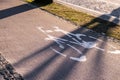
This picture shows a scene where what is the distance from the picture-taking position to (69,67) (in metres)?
6.59

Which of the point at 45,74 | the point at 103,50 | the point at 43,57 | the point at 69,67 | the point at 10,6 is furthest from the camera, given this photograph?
the point at 10,6

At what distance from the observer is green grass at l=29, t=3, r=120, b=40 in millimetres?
9568

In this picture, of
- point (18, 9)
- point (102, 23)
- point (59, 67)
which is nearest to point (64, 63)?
point (59, 67)

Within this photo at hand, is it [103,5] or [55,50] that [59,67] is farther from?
[103,5]

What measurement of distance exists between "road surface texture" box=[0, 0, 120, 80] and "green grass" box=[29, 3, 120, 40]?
429 millimetres

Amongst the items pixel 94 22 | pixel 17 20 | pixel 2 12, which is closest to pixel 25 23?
pixel 17 20

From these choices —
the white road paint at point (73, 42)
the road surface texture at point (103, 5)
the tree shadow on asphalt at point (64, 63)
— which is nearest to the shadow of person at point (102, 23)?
the tree shadow on asphalt at point (64, 63)

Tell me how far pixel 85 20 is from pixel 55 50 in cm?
344

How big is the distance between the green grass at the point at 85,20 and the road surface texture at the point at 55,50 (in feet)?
1.41

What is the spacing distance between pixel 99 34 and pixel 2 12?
4.26 m

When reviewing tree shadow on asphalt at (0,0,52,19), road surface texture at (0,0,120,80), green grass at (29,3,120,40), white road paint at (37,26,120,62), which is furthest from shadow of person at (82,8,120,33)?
tree shadow on asphalt at (0,0,52,19)

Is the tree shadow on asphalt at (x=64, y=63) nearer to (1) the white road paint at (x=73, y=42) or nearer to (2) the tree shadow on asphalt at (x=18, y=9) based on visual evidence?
(1) the white road paint at (x=73, y=42)

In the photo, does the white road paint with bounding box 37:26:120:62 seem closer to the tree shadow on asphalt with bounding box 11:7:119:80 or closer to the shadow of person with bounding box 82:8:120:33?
the tree shadow on asphalt with bounding box 11:7:119:80

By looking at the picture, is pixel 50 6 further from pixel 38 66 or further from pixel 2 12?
pixel 38 66
